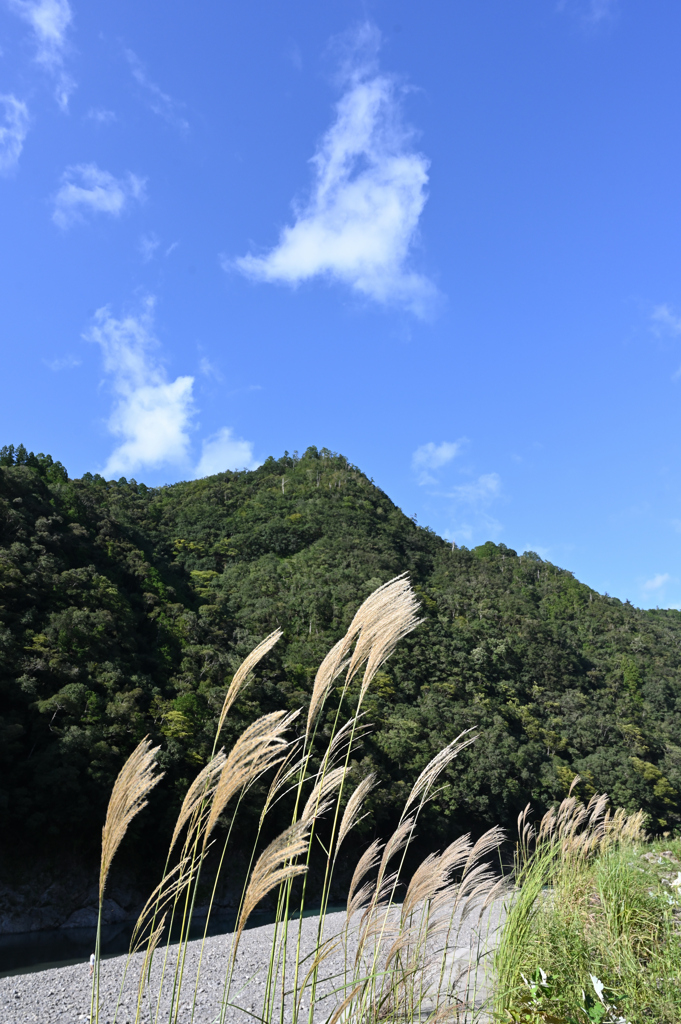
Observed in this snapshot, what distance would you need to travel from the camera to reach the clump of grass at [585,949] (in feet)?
9.25

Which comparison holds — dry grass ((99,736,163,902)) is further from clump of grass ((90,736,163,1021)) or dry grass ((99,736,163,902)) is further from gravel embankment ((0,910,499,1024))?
gravel embankment ((0,910,499,1024))

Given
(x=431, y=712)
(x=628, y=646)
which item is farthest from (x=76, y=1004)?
(x=628, y=646)

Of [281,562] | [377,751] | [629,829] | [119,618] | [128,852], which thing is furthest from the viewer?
[281,562]

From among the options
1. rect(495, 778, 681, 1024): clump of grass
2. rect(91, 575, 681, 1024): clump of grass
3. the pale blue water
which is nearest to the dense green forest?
rect(91, 575, 681, 1024): clump of grass

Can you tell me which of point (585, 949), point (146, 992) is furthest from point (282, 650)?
point (585, 949)

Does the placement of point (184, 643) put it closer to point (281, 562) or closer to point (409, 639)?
point (409, 639)

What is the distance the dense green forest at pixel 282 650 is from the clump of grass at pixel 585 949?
1.46 m

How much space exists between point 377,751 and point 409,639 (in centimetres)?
1203

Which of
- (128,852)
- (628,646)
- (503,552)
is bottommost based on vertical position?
(128,852)

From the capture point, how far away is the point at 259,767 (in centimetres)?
134

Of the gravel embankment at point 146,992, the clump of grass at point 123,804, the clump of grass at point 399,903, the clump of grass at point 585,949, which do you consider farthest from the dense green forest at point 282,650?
the gravel embankment at point 146,992

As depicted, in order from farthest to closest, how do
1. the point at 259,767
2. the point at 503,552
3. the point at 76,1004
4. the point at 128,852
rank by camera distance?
1. the point at 503,552
2. the point at 128,852
3. the point at 76,1004
4. the point at 259,767

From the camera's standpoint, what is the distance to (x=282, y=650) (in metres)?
36.4

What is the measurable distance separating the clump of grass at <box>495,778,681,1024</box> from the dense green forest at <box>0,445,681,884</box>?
146cm
